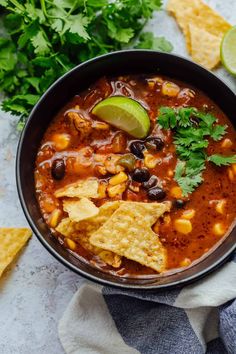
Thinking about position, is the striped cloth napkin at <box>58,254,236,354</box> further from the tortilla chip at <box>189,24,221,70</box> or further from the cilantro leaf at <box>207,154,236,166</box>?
the tortilla chip at <box>189,24,221,70</box>

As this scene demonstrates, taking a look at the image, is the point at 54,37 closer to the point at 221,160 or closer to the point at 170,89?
the point at 170,89

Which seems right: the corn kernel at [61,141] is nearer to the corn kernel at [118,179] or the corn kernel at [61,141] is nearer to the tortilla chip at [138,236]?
the corn kernel at [118,179]

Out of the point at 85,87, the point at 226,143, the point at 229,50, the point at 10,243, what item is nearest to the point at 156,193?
the point at 226,143

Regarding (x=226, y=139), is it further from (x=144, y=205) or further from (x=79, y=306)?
(x=79, y=306)

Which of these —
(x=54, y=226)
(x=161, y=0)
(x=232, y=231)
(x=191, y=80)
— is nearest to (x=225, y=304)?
(x=232, y=231)

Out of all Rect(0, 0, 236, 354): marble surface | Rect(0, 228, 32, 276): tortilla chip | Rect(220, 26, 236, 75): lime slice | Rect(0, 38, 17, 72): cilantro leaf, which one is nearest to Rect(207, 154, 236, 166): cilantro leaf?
Rect(220, 26, 236, 75): lime slice

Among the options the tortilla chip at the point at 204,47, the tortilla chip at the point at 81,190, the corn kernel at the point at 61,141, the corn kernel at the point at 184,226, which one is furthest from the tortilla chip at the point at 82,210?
the tortilla chip at the point at 204,47
